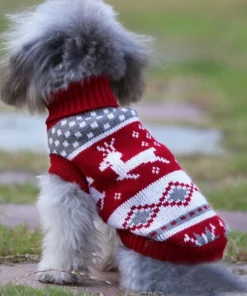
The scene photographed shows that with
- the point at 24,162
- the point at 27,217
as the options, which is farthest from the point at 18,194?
the point at 24,162

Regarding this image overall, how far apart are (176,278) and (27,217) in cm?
252

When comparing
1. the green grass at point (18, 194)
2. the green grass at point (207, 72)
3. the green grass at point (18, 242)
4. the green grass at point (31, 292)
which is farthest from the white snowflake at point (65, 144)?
the green grass at point (18, 194)

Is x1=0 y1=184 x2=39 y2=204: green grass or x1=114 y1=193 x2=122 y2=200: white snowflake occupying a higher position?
x1=114 y1=193 x2=122 y2=200: white snowflake

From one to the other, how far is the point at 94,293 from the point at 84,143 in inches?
30.1

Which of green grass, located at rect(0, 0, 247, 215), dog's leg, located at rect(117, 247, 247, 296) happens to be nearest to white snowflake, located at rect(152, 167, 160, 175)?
dog's leg, located at rect(117, 247, 247, 296)

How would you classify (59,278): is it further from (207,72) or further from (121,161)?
(207,72)

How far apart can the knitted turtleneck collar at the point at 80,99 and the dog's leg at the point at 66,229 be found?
35cm

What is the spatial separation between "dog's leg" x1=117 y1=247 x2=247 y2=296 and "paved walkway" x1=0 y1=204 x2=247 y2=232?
1985 mm

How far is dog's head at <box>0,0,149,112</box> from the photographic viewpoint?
4.83 metres

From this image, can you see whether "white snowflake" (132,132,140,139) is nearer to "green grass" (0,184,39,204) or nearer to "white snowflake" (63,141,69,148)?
"white snowflake" (63,141,69,148)

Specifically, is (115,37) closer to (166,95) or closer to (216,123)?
(216,123)

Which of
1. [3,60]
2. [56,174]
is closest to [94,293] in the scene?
[56,174]

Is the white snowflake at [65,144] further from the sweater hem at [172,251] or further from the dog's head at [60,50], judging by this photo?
the sweater hem at [172,251]

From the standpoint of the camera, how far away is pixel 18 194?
25.6 ft
